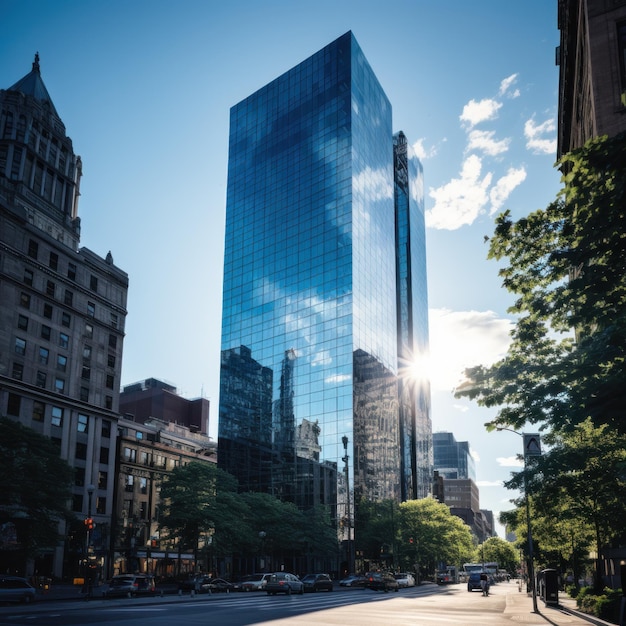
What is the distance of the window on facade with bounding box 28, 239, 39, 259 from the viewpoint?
75562 millimetres

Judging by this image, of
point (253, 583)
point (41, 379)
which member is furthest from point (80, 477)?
point (253, 583)

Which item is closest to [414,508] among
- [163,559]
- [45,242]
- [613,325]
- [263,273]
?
[163,559]

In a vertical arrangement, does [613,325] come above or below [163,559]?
above

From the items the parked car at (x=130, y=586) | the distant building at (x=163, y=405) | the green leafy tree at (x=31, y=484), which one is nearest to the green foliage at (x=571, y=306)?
the parked car at (x=130, y=586)

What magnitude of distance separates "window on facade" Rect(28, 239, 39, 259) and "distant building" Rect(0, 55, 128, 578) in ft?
0.47

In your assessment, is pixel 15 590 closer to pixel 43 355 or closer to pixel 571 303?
pixel 571 303

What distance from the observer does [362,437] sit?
4195 inches

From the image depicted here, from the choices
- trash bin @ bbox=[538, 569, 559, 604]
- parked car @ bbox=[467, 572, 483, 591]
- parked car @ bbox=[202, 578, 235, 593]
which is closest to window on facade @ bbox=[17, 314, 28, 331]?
parked car @ bbox=[202, 578, 235, 593]

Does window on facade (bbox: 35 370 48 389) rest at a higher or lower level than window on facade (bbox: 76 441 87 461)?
higher

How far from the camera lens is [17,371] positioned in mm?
70875

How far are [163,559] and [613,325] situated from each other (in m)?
93.0

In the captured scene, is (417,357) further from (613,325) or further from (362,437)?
(613,325)

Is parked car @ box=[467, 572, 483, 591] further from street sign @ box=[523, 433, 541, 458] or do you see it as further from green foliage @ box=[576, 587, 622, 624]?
street sign @ box=[523, 433, 541, 458]

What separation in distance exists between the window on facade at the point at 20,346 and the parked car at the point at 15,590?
38140 mm
